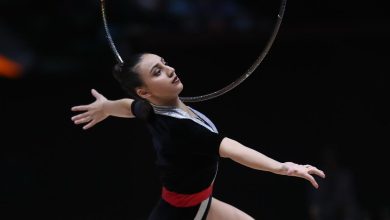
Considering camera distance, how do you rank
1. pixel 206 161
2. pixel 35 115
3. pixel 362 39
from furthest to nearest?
1. pixel 35 115
2. pixel 362 39
3. pixel 206 161

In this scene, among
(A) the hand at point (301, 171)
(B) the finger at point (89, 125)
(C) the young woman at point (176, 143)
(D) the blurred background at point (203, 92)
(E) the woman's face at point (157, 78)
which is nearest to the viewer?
(A) the hand at point (301, 171)

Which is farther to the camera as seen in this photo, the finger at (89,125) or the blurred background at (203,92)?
the blurred background at (203,92)

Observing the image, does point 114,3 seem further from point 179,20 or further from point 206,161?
point 206,161

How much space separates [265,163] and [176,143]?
1.35 feet

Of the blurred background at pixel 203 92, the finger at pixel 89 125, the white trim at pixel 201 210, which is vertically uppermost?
the blurred background at pixel 203 92

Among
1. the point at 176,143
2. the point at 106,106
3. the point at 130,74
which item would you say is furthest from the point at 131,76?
the point at 106,106

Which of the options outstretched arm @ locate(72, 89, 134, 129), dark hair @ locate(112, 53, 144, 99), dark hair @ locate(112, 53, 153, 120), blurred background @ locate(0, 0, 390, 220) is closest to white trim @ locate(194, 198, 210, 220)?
dark hair @ locate(112, 53, 153, 120)

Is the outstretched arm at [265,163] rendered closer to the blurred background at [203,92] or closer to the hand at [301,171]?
the hand at [301,171]

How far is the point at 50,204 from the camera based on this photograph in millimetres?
7531

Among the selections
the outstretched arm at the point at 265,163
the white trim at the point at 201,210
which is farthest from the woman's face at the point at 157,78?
the white trim at the point at 201,210

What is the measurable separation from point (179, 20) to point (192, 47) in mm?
320

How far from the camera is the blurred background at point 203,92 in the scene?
7.10 metres

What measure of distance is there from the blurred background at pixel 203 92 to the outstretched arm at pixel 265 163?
3.98 m

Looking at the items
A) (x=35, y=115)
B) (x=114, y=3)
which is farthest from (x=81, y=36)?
(x=35, y=115)
